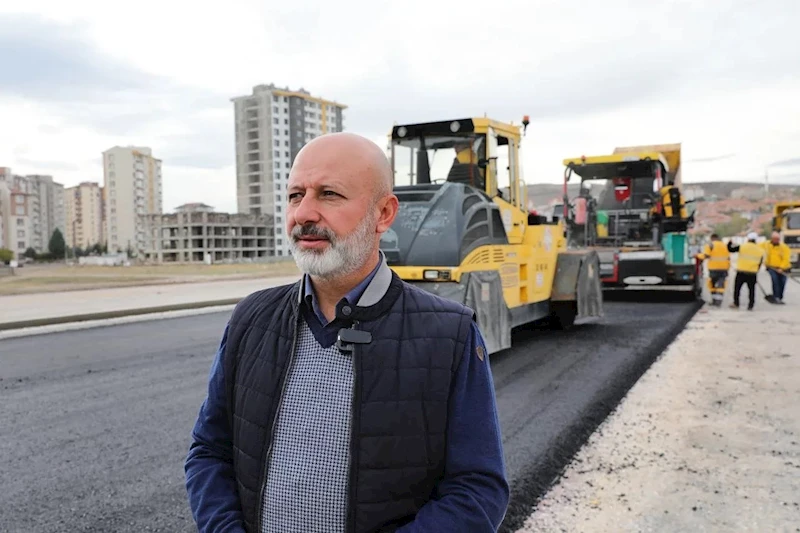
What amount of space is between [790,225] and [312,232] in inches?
1073

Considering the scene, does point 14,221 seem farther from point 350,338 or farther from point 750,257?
point 350,338

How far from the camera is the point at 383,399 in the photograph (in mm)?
1579

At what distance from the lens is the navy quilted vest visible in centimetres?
156

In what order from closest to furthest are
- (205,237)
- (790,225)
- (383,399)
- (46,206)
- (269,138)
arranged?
(383,399), (790,225), (205,237), (269,138), (46,206)

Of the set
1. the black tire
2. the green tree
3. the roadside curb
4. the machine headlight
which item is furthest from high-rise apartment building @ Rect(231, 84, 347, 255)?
the machine headlight

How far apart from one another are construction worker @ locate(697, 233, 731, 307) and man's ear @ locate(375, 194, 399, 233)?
14.1 meters

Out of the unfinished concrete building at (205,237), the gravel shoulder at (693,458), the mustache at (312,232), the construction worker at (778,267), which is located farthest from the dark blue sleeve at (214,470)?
the unfinished concrete building at (205,237)

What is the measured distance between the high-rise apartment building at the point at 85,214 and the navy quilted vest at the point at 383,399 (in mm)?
136579

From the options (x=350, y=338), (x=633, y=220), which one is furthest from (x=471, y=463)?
(x=633, y=220)

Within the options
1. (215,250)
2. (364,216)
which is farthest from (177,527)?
(215,250)

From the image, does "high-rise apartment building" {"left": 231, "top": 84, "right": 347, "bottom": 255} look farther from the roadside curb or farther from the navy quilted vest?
the navy quilted vest

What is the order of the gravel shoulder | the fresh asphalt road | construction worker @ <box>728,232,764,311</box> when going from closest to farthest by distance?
1. the gravel shoulder
2. the fresh asphalt road
3. construction worker @ <box>728,232,764,311</box>

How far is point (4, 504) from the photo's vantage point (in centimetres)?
389

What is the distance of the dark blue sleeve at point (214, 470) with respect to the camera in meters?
1.65
